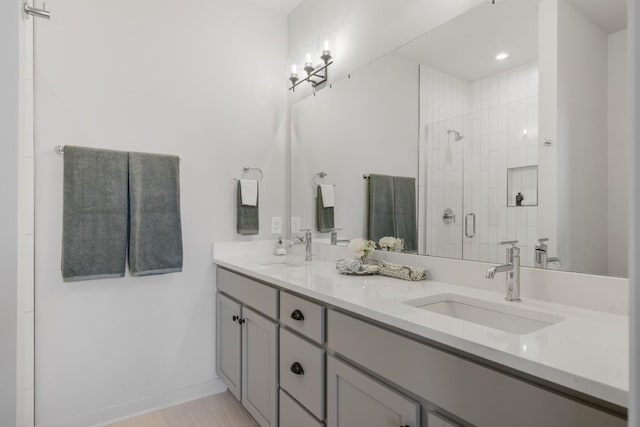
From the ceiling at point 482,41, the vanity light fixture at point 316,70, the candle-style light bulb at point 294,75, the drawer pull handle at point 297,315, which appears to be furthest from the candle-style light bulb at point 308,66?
the drawer pull handle at point 297,315

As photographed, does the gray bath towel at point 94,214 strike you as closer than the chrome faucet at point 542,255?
No

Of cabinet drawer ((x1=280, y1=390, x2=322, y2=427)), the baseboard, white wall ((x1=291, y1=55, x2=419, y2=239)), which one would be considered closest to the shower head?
white wall ((x1=291, y1=55, x2=419, y2=239))

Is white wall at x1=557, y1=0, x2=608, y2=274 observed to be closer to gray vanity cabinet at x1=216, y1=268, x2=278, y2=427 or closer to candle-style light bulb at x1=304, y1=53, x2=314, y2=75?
gray vanity cabinet at x1=216, y1=268, x2=278, y2=427

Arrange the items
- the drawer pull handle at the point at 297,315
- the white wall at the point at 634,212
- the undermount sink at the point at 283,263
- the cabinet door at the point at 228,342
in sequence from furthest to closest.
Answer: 1. the undermount sink at the point at 283,263
2. the cabinet door at the point at 228,342
3. the drawer pull handle at the point at 297,315
4. the white wall at the point at 634,212

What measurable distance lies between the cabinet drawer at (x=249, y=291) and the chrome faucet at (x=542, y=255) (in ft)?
3.44

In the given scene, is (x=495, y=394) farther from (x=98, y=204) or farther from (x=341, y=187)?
(x=98, y=204)

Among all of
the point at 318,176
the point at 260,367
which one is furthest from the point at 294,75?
the point at 260,367

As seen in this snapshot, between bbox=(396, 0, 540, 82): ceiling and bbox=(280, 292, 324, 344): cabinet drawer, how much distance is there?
1128 millimetres

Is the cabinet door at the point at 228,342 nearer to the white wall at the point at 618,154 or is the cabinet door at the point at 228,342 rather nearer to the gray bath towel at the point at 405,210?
the gray bath towel at the point at 405,210

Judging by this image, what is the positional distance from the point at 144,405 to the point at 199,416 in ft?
1.11

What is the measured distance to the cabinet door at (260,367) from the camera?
5.16ft

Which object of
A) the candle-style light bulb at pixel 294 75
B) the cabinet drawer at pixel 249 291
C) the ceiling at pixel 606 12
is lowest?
the cabinet drawer at pixel 249 291

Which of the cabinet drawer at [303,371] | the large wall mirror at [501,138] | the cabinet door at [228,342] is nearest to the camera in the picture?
the large wall mirror at [501,138]

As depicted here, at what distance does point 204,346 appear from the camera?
223cm
